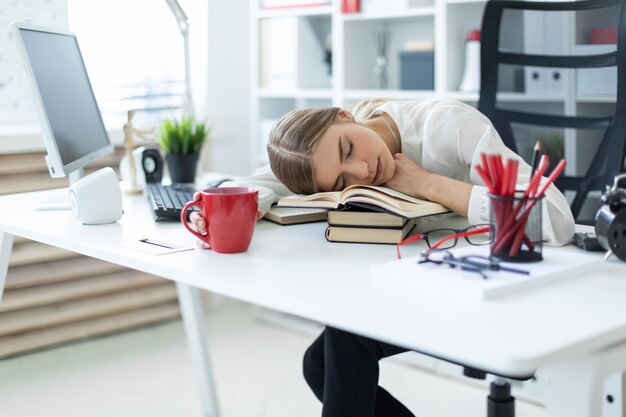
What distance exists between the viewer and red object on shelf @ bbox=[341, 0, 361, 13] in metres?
2.85

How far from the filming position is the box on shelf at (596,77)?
6.48 feet

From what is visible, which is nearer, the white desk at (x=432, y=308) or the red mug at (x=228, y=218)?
the white desk at (x=432, y=308)

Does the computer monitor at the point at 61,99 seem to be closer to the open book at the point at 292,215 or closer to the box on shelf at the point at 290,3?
the open book at the point at 292,215

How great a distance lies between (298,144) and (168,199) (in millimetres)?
388

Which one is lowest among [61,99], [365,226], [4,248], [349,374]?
[349,374]

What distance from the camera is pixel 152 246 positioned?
4.36 feet

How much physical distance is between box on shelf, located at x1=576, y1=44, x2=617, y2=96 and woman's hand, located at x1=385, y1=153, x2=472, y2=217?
756 mm

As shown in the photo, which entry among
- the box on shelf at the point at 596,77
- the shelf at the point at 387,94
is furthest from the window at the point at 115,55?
the box on shelf at the point at 596,77

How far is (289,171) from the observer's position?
1483 mm

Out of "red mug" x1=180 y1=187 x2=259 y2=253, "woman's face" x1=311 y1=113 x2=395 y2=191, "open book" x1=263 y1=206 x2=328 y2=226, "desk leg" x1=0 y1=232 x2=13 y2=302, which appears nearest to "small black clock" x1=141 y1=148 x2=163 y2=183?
"desk leg" x1=0 y1=232 x2=13 y2=302

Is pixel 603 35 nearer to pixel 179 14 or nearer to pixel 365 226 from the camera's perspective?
pixel 365 226

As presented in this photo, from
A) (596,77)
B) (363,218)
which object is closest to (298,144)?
(363,218)

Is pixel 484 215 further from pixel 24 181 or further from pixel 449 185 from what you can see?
pixel 24 181

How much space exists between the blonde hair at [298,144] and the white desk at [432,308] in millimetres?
138
